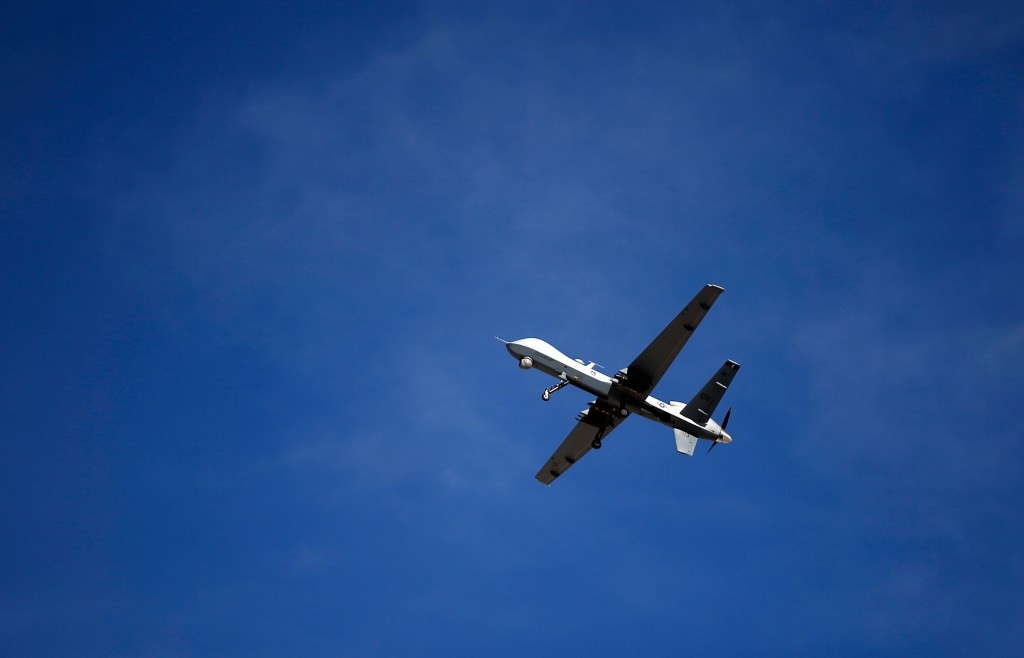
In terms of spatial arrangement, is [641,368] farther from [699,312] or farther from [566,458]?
[566,458]

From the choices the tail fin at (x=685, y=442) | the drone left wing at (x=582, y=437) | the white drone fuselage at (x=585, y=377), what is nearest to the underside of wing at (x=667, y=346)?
the white drone fuselage at (x=585, y=377)

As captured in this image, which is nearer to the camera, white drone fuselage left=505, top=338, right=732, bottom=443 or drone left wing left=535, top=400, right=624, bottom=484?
white drone fuselage left=505, top=338, right=732, bottom=443

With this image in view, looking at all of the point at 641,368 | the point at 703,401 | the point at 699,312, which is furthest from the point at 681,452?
the point at 699,312

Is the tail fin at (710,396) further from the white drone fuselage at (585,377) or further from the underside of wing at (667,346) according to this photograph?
the underside of wing at (667,346)

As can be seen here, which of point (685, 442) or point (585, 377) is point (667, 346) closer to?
point (585, 377)

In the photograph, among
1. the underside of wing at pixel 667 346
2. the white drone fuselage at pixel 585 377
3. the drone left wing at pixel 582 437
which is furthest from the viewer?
the drone left wing at pixel 582 437

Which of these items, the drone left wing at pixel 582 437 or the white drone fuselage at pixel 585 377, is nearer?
the white drone fuselage at pixel 585 377

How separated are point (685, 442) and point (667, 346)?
345 inches

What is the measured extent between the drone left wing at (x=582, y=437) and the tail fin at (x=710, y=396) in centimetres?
448

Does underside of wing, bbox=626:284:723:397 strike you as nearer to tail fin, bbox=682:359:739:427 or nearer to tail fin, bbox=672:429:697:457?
tail fin, bbox=682:359:739:427

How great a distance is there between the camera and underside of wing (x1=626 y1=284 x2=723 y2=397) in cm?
5322

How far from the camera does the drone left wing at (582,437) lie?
60.2 metres

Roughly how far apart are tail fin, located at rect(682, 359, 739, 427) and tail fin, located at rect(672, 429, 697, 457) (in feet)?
5.66

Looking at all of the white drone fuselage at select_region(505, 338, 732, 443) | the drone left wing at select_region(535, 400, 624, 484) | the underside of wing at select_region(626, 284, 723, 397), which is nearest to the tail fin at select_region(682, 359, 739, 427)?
the white drone fuselage at select_region(505, 338, 732, 443)
